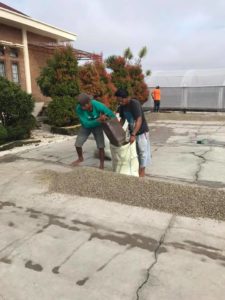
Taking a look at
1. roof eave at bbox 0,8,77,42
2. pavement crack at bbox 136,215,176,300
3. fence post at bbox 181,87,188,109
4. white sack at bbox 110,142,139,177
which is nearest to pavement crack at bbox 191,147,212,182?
white sack at bbox 110,142,139,177

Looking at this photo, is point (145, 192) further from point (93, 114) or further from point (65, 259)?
point (93, 114)

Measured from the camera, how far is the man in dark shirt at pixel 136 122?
18.0 feet

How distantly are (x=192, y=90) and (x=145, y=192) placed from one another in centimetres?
1782

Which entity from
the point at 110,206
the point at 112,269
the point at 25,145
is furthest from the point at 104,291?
the point at 25,145

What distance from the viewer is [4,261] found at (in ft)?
10.7

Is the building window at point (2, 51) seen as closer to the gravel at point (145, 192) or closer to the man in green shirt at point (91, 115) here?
the man in green shirt at point (91, 115)

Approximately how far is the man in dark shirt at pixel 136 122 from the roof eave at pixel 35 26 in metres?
9.28

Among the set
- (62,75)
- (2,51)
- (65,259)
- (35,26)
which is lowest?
(65,259)

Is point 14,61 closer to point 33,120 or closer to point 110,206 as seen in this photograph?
point 33,120

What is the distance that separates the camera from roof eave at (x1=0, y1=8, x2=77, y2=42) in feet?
42.1

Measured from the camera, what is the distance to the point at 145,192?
4.74 m

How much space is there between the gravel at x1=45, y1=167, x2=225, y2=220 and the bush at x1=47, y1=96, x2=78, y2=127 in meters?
5.87

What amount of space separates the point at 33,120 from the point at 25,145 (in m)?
0.96

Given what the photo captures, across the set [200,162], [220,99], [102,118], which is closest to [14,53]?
[102,118]
